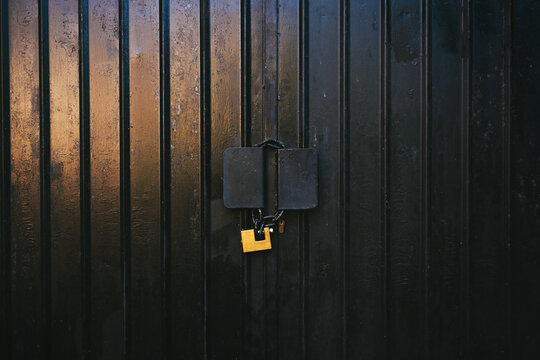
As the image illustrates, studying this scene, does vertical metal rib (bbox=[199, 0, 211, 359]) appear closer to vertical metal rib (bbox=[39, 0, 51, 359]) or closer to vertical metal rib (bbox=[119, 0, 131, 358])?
vertical metal rib (bbox=[119, 0, 131, 358])

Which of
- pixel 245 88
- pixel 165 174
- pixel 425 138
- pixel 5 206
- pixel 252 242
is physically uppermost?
pixel 245 88

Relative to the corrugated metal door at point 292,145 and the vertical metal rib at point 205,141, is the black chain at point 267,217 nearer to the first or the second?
the corrugated metal door at point 292,145

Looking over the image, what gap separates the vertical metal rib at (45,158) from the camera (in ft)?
3.53

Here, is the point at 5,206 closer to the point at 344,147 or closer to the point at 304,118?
the point at 304,118

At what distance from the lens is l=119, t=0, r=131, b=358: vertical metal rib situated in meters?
1.07

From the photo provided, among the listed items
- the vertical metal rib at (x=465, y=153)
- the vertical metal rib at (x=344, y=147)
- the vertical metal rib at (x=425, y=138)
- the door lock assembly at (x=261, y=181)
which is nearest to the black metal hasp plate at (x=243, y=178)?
the door lock assembly at (x=261, y=181)

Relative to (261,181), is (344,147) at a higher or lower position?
higher

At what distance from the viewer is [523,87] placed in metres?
1.08

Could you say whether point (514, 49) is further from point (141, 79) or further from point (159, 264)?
point (159, 264)

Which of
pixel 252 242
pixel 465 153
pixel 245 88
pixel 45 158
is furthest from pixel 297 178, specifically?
pixel 45 158

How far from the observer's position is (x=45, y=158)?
3.54 feet

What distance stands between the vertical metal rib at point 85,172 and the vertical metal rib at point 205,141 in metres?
0.41

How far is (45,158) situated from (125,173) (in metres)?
0.29

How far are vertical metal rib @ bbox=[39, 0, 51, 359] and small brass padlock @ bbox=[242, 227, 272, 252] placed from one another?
70 centimetres
